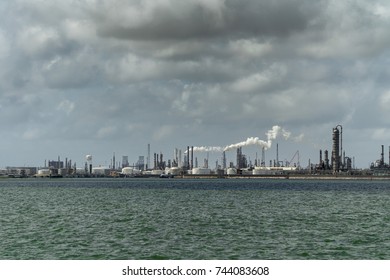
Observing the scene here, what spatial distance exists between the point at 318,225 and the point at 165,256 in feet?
84.4

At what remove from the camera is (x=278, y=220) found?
2721 inches

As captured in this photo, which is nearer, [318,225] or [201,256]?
[201,256]

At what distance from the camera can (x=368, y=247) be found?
157 ft
